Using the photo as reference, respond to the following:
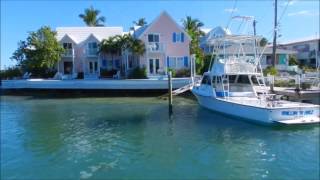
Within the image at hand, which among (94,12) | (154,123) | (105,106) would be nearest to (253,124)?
(154,123)

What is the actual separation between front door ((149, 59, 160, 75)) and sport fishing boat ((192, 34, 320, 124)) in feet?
53.5

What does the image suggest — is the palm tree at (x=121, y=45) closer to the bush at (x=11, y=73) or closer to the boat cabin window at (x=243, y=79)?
the bush at (x=11, y=73)

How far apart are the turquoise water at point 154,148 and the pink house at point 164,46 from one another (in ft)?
65.3

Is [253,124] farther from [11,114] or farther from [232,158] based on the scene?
[11,114]

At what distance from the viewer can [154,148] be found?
626 inches

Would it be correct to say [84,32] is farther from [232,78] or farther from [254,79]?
[254,79]

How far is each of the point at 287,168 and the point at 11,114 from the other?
71.3ft

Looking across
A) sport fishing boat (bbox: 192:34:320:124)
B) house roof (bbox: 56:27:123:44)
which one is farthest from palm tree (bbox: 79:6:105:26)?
sport fishing boat (bbox: 192:34:320:124)

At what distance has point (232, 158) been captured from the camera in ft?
46.5

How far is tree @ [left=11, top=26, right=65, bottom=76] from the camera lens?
154 feet

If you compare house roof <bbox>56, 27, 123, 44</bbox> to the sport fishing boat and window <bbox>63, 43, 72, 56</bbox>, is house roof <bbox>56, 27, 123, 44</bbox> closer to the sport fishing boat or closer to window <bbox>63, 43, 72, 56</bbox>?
window <bbox>63, 43, 72, 56</bbox>

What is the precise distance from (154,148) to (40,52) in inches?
1401

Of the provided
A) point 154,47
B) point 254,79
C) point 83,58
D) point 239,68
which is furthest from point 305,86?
point 83,58

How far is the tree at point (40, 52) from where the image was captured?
154 ft
